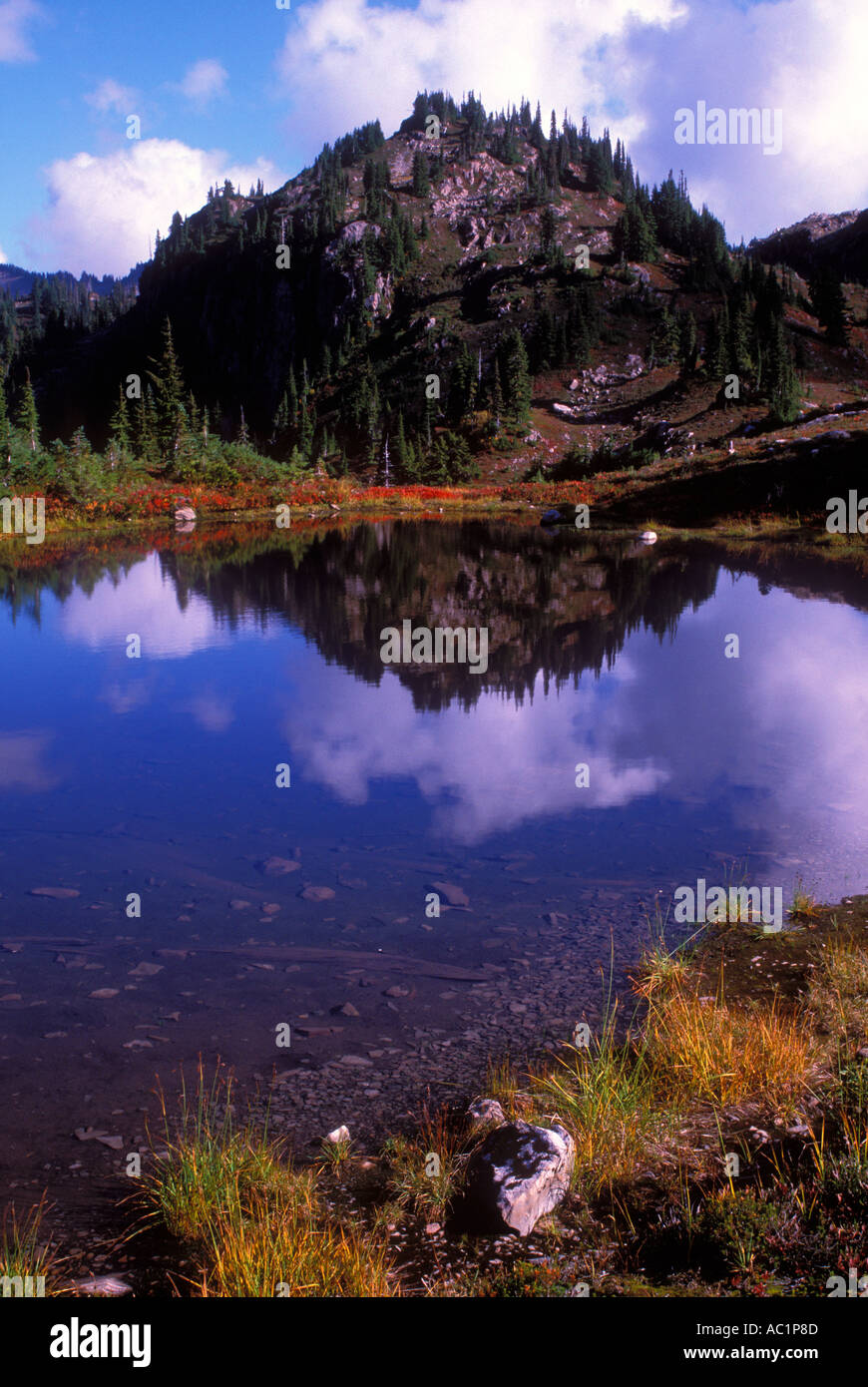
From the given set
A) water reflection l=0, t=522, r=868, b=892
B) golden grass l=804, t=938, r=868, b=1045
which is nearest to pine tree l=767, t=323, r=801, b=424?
water reflection l=0, t=522, r=868, b=892

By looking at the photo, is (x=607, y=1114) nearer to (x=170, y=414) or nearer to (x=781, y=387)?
(x=781, y=387)

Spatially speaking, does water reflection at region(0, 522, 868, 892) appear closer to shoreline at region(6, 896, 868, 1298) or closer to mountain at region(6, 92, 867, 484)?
shoreline at region(6, 896, 868, 1298)

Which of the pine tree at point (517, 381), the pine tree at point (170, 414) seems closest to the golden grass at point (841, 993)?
the pine tree at point (170, 414)

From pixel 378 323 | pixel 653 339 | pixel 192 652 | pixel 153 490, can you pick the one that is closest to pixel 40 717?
pixel 192 652

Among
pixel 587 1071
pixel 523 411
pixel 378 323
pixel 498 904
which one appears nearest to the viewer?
pixel 587 1071

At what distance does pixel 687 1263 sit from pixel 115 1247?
9.35ft

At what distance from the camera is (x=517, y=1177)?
4566 mm

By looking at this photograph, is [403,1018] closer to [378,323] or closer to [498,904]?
[498,904]

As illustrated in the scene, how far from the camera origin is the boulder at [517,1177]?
4496 millimetres

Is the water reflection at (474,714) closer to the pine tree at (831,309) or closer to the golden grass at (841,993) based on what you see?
the golden grass at (841,993)

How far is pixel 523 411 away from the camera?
273 feet

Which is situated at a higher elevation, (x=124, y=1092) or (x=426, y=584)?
(x=426, y=584)

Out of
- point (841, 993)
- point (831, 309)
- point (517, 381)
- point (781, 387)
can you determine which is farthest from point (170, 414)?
point (841, 993)

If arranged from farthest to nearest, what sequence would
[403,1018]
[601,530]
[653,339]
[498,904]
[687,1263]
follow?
[653,339] → [601,530] → [498,904] → [403,1018] → [687,1263]
